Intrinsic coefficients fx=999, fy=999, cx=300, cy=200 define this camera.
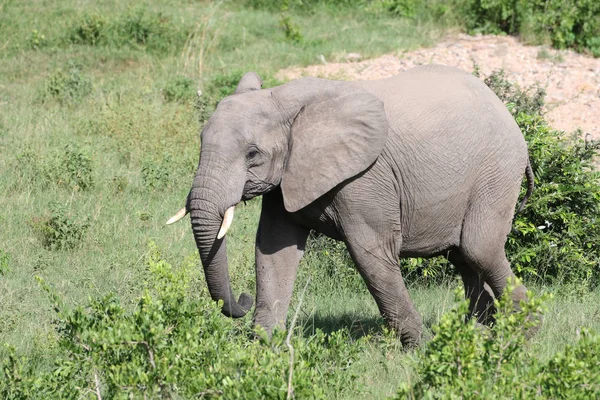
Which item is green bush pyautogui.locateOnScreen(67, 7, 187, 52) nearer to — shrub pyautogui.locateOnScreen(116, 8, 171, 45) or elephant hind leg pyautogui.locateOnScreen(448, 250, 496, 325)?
shrub pyautogui.locateOnScreen(116, 8, 171, 45)

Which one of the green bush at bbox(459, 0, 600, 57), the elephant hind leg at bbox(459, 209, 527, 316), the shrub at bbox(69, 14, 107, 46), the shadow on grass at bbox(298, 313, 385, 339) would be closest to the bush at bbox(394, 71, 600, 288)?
the shadow on grass at bbox(298, 313, 385, 339)

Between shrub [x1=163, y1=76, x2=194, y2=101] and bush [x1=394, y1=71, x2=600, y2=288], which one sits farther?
shrub [x1=163, y1=76, x2=194, y2=101]

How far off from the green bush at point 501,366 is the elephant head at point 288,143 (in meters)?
1.35

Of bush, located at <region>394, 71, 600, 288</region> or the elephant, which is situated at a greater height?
the elephant

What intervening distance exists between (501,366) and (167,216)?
197 inches

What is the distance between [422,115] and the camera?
19.0 feet

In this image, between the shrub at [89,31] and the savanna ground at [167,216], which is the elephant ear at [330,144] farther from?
the shrub at [89,31]

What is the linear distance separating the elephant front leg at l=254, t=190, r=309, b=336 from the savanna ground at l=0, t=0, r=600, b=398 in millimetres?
239

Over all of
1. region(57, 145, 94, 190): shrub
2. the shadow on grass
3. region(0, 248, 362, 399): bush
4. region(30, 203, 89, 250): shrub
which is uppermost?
region(0, 248, 362, 399): bush

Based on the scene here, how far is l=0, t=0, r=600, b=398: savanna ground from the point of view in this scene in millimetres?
4785

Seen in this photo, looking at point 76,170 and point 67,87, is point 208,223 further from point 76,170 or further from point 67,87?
point 67,87

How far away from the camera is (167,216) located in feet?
29.5

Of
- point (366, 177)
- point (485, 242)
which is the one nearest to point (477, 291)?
point (485, 242)

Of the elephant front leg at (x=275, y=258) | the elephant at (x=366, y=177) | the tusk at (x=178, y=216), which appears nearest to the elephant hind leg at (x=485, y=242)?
the elephant at (x=366, y=177)
